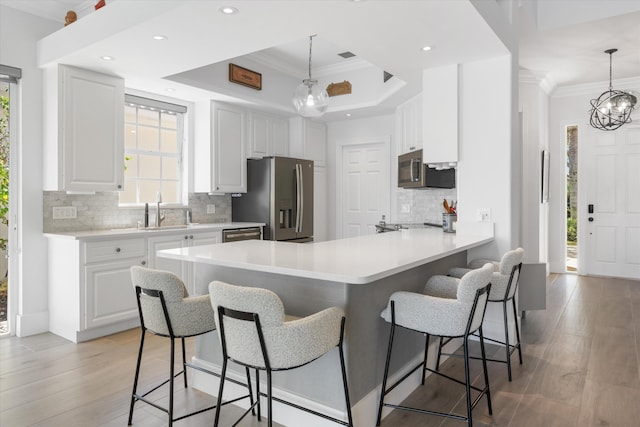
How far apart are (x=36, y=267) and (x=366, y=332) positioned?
3.20 metres

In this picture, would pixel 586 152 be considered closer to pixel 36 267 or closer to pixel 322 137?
pixel 322 137

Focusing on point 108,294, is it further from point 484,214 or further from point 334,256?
point 484,214

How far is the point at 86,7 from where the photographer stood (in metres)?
3.88

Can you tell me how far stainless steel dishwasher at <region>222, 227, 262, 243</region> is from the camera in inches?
190

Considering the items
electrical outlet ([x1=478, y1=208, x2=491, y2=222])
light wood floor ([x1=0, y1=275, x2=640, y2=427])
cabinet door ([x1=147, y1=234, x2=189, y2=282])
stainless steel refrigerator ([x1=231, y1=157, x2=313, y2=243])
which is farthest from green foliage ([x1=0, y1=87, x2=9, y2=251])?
electrical outlet ([x1=478, y1=208, x2=491, y2=222])

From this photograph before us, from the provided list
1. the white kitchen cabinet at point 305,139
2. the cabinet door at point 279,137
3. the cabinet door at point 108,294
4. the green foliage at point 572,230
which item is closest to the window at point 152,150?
the cabinet door at point 108,294

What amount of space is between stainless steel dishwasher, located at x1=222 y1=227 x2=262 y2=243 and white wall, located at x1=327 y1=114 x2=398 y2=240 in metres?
1.65

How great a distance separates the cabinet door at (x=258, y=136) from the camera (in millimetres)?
5590

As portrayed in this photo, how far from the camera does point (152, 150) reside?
16.1 ft

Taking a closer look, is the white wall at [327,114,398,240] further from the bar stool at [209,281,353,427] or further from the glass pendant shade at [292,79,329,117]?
the bar stool at [209,281,353,427]

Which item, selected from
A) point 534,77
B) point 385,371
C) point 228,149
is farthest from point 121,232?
point 534,77

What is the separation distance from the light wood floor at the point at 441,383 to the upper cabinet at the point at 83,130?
1.40 m

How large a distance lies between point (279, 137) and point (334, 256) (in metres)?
3.94

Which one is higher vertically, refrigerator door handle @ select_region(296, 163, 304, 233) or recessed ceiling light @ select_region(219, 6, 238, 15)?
recessed ceiling light @ select_region(219, 6, 238, 15)
